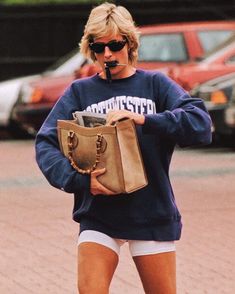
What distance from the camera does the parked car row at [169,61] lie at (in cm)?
1678

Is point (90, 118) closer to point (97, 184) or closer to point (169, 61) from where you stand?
A: point (97, 184)

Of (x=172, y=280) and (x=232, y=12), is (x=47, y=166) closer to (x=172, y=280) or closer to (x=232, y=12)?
(x=172, y=280)

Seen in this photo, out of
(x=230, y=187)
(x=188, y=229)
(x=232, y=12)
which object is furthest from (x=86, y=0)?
(x=188, y=229)

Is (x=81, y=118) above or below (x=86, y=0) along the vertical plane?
above

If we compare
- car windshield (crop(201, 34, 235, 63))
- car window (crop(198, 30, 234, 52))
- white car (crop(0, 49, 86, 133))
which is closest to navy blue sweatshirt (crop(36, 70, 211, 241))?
car windshield (crop(201, 34, 235, 63))

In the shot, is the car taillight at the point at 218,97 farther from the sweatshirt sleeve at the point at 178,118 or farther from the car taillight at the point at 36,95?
the sweatshirt sleeve at the point at 178,118

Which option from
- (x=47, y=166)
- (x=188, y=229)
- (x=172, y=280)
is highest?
(x=47, y=166)

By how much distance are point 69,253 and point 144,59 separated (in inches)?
374

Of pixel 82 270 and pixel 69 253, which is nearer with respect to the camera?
pixel 82 270

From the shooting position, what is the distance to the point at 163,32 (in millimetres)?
17672

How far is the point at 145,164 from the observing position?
4.48 metres

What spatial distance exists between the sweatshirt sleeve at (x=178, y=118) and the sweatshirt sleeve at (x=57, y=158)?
305 mm

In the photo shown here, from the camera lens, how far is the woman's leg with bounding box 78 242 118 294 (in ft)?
14.4

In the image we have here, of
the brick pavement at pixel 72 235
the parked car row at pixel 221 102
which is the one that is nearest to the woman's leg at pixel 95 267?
the brick pavement at pixel 72 235
